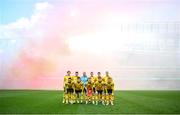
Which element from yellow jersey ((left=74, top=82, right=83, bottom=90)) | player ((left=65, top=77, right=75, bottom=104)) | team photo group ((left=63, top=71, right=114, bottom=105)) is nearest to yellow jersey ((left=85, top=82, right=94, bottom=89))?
team photo group ((left=63, top=71, right=114, bottom=105))

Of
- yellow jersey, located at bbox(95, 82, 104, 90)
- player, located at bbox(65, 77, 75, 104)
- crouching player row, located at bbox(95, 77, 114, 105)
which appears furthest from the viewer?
player, located at bbox(65, 77, 75, 104)

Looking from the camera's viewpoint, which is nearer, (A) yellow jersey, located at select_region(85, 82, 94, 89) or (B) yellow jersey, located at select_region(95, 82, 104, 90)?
(B) yellow jersey, located at select_region(95, 82, 104, 90)

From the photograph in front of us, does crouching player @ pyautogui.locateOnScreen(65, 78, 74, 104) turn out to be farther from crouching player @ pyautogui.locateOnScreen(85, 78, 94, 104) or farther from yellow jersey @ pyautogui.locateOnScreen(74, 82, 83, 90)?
crouching player @ pyautogui.locateOnScreen(85, 78, 94, 104)

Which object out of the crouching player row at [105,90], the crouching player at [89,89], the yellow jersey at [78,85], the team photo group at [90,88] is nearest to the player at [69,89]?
the team photo group at [90,88]

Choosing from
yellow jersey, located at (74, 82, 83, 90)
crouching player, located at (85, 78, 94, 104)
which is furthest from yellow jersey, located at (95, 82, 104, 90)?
yellow jersey, located at (74, 82, 83, 90)

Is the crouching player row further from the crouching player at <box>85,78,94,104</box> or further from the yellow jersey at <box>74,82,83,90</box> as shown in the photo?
the yellow jersey at <box>74,82,83,90</box>

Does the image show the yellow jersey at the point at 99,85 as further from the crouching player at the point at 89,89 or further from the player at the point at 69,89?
the player at the point at 69,89

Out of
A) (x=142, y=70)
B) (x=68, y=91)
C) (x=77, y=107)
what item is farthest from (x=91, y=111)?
(x=142, y=70)

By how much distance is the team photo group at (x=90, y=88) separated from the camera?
44.9 ft

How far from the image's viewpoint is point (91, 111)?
11.8 metres

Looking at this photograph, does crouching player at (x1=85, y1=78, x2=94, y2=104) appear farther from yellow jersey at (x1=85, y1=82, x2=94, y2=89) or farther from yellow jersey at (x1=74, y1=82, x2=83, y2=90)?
yellow jersey at (x1=74, y1=82, x2=83, y2=90)

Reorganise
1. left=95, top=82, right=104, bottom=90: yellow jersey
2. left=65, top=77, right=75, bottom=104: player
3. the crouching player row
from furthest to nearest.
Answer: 1. left=65, top=77, right=75, bottom=104: player
2. left=95, top=82, right=104, bottom=90: yellow jersey
3. the crouching player row

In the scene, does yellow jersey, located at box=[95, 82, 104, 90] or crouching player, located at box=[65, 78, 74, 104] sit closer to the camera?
yellow jersey, located at box=[95, 82, 104, 90]

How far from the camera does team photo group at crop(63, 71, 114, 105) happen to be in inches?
538
